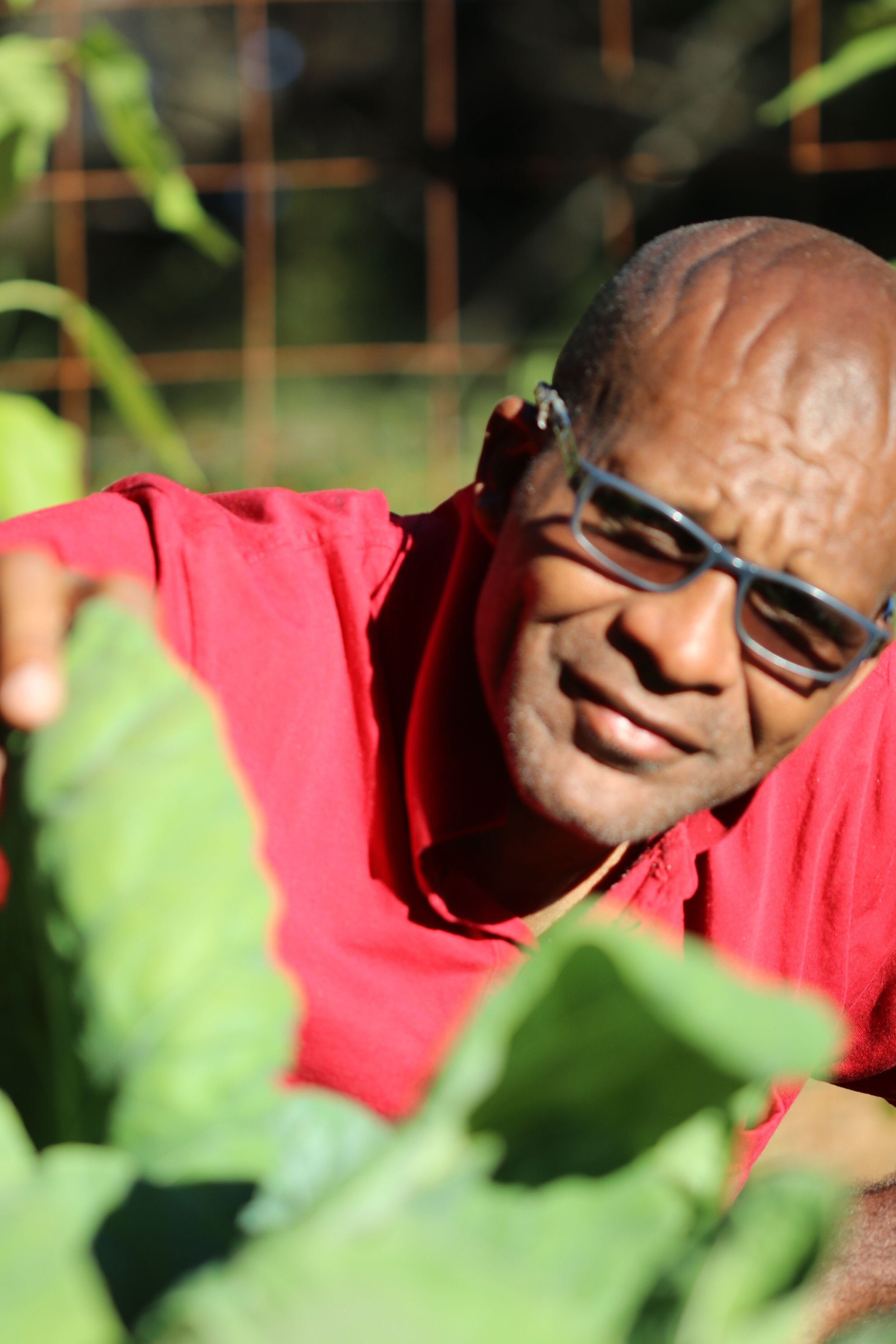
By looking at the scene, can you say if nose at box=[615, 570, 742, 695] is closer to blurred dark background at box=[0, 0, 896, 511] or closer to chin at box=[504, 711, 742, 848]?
chin at box=[504, 711, 742, 848]

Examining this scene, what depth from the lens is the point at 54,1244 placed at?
0.99ft

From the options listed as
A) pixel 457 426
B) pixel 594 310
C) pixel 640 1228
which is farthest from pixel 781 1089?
pixel 457 426

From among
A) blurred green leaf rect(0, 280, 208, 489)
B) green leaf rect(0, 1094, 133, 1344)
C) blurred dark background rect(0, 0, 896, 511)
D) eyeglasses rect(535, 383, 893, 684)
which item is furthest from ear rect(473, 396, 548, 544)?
blurred dark background rect(0, 0, 896, 511)

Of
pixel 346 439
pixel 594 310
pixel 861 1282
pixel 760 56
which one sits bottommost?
pixel 861 1282

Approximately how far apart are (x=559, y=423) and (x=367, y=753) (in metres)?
0.32

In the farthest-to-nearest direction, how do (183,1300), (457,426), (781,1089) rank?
(457,426)
(781,1089)
(183,1300)

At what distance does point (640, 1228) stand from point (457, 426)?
3.48m

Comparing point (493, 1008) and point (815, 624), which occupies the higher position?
point (493, 1008)

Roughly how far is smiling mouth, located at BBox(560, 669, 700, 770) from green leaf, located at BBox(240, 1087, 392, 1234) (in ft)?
2.22

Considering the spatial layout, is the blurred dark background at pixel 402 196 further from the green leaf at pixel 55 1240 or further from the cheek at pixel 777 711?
the green leaf at pixel 55 1240

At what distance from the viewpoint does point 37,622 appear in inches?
19.2

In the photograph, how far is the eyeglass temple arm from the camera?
108cm

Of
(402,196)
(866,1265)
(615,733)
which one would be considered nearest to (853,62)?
(615,733)

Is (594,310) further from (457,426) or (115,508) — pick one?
(457,426)
